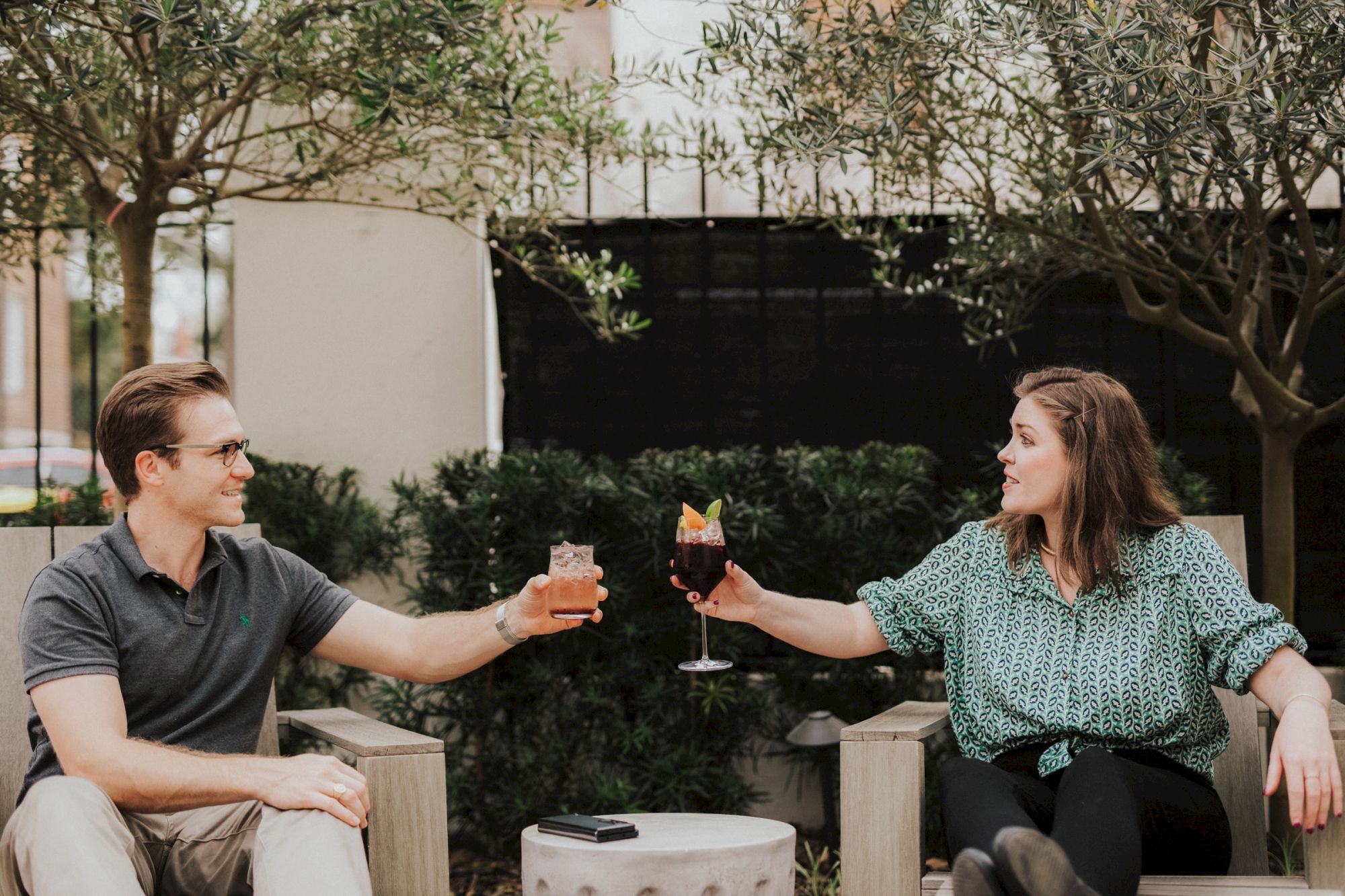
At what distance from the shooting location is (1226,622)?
7.89ft

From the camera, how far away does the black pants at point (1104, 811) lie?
2.05 meters

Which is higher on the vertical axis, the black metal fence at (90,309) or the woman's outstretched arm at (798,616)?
the black metal fence at (90,309)

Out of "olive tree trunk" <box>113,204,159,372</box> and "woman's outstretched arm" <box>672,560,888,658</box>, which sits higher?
"olive tree trunk" <box>113,204,159,372</box>

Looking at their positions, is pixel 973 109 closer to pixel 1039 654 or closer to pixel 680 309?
Result: pixel 680 309

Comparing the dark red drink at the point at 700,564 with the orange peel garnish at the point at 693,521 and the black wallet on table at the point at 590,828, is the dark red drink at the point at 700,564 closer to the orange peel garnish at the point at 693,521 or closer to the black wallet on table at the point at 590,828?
the orange peel garnish at the point at 693,521

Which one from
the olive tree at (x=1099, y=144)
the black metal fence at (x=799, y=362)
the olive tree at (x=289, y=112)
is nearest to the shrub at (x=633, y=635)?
the black metal fence at (x=799, y=362)

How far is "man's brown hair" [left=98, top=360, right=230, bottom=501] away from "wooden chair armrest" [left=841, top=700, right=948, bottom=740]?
1408 millimetres

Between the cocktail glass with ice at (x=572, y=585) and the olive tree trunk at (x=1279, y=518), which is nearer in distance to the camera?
the cocktail glass with ice at (x=572, y=585)

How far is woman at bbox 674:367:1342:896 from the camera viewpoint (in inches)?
90.7

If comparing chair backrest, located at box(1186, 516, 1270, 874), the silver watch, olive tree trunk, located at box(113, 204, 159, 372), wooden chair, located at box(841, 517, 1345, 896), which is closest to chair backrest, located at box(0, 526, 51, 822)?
olive tree trunk, located at box(113, 204, 159, 372)

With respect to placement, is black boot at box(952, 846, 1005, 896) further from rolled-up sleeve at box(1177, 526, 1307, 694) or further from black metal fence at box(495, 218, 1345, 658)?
black metal fence at box(495, 218, 1345, 658)

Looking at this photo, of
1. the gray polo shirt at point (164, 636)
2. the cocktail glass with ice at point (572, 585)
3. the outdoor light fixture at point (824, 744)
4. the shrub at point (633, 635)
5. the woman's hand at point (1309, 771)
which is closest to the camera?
the woman's hand at point (1309, 771)

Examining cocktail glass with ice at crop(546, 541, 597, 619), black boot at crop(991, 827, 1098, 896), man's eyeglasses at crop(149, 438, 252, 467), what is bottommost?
black boot at crop(991, 827, 1098, 896)

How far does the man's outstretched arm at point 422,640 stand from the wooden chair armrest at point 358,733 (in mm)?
126
